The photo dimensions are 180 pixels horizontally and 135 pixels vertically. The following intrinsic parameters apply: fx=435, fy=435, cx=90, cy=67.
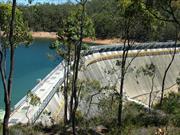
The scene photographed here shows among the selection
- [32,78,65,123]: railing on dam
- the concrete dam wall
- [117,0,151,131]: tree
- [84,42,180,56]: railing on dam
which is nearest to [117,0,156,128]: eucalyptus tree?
[117,0,151,131]: tree

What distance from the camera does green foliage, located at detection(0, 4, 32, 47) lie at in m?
18.2

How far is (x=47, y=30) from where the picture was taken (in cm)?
13262

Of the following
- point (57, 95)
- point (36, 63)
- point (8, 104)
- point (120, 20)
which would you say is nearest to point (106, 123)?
point (120, 20)

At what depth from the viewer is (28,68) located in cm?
7744

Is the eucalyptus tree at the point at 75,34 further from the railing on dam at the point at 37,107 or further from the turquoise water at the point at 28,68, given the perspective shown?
the turquoise water at the point at 28,68

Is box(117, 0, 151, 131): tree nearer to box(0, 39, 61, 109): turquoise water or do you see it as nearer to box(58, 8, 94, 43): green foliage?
box(58, 8, 94, 43): green foliage

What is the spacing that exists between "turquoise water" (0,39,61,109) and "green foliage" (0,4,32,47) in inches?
1086

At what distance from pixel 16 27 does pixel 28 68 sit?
59.1m

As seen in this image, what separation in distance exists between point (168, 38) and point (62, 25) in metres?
81.0

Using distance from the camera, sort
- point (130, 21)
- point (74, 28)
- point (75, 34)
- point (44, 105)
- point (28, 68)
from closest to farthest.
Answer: point (74, 28) → point (75, 34) → point (130, 21) → point (44, 105) → point (28, 68)

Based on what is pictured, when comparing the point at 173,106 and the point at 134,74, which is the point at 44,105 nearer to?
the point at 173,106

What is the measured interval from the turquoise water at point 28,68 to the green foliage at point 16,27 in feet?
90.5

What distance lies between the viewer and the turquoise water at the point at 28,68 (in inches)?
2261

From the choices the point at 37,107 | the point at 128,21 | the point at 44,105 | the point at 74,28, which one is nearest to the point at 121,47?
the point at 44,105
